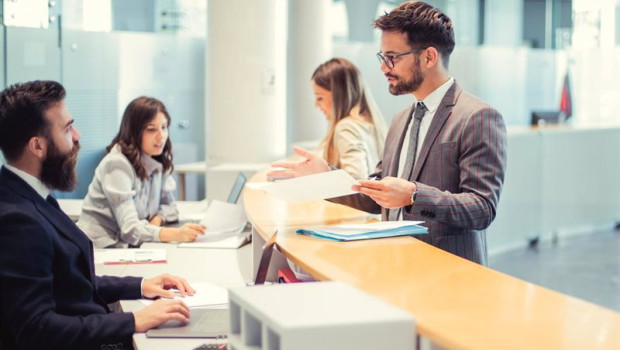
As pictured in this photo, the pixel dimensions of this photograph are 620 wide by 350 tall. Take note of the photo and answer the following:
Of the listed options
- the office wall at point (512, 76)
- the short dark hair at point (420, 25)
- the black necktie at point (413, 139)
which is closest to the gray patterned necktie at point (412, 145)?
the black necktie at point (413, 139)

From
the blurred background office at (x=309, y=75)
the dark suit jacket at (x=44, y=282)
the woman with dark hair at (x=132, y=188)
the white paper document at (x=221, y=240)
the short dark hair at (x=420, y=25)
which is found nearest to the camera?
the dark suit jacket at (x=44, y=282)

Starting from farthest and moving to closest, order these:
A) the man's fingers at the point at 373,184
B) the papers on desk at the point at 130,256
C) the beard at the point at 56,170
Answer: the papers on desk at the point at 130,256, the man's fingers at the point at 373,184, the beard at the point at 56,170

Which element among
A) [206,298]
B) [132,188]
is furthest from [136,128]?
[206,298]

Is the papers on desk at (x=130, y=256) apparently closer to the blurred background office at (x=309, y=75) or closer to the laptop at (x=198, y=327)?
the laptop at (x=198, y=327)

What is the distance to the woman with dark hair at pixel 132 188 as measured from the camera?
4.38 meters

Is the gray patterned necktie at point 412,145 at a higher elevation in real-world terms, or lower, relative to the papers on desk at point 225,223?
higher

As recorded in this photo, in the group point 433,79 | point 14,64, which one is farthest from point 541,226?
point 433,79

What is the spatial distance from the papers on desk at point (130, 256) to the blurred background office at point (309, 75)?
177 centimetres

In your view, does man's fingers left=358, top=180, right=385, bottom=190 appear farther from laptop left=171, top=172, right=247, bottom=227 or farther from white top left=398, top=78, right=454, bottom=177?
laptop left=171, top=172, right=247, bottom=227

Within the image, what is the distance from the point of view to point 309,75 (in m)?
9.20

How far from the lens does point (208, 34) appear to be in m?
6.01

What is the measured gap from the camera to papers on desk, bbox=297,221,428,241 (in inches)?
108

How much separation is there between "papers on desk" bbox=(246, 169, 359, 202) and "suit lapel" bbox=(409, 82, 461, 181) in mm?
327

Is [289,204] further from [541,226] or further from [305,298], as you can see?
[541,226]
